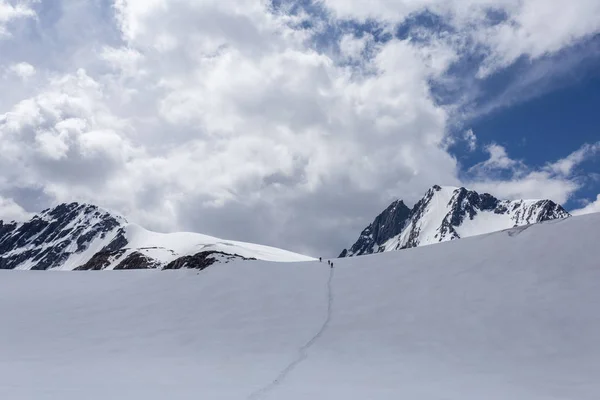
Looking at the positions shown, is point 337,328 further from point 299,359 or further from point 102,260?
point 102,260

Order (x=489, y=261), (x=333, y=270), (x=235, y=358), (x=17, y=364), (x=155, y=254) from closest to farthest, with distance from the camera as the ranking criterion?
(x=17, y=364) < (x=235, y=358) < (x=489, y=261) < (x=333, y=270) < (x=155, y=254)

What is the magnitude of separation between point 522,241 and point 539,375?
49.3ft

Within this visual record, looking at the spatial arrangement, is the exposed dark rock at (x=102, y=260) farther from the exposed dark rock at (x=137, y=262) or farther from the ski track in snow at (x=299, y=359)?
the ski track in snow at (x=299, y=359)

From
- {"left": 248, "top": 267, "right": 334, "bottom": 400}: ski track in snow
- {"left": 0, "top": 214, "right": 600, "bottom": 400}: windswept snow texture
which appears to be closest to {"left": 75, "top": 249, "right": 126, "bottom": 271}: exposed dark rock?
{"left": 0, "top": 214, "right": 600, "bottom": 400}: windswept snow texture

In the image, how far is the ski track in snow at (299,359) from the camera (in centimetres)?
1665

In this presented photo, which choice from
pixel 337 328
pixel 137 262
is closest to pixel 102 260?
pixel 137 262

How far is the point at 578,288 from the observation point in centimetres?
2647

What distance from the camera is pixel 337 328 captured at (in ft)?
87.4

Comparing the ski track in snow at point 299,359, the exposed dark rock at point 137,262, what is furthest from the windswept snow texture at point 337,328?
the exposed dark rock at point 137,262

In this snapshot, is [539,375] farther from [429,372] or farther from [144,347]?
[144,347]

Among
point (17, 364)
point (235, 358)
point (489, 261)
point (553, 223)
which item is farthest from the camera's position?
point (553, 223)

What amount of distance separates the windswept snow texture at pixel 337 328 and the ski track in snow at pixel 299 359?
0.14 metres

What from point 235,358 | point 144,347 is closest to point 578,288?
point 235,358

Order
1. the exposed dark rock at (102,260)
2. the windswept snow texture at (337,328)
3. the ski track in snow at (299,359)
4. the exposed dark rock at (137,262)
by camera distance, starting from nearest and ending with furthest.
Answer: the ski track in snow at (299,359), the windswept snow texture at (337,328), the exposed dark rock at (137,262), the exposed dark rock at (102,260)
